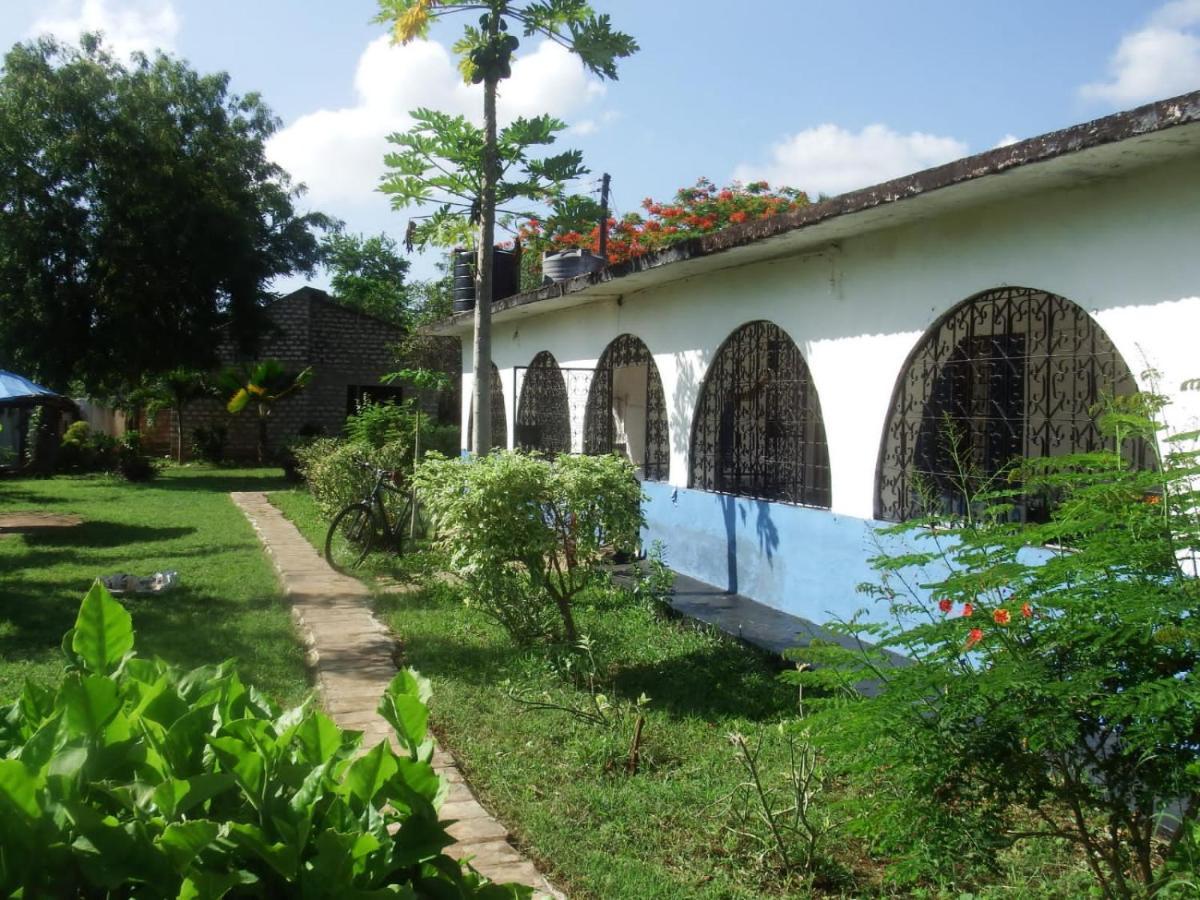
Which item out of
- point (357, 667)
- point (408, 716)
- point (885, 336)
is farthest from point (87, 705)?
point (885, 336)

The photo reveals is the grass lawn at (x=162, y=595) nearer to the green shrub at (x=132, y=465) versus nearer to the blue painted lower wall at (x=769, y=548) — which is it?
the green shrub at (x=132, y=465)

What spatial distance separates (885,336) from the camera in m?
6.88

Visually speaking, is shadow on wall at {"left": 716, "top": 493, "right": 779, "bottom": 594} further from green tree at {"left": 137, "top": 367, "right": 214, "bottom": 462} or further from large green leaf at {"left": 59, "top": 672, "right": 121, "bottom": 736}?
green tree at {"left": 137, "top": 367, "right": 214, "bottom": 462}

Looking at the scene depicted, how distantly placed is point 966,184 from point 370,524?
275 inches

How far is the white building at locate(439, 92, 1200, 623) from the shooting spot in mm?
4934

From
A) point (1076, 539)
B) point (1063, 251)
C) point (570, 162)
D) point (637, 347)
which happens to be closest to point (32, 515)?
point (637, 347)

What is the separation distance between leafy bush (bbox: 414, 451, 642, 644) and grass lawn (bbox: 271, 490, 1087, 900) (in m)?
0.34

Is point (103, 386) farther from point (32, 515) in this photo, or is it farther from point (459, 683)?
point (459, 683)

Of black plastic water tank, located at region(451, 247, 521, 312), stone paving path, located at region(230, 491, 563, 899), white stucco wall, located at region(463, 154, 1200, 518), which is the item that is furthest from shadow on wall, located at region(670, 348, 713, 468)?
black plastic water tank, located at region(451, 247, 521, 312)

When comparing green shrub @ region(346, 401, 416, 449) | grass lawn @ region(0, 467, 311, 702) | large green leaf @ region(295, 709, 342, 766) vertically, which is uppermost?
green shrub @ region(346, 401, 416, 449)

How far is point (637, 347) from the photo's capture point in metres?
11.1

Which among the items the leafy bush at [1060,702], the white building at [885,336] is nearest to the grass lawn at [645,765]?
the leafy bush at [1060,702]

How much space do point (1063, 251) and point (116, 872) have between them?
5304mm

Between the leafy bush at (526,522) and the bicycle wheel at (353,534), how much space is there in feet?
13.1
